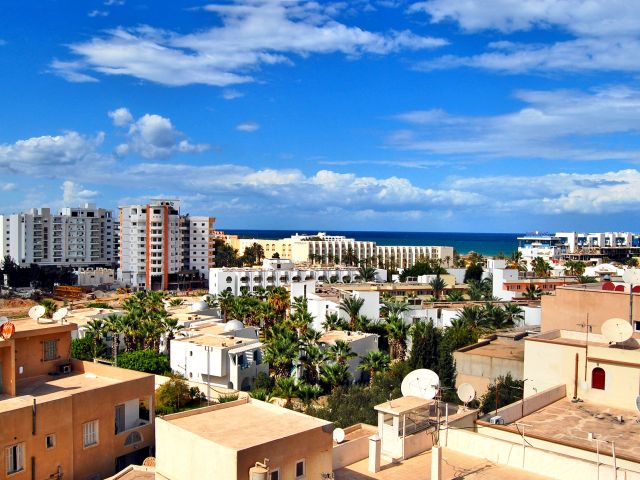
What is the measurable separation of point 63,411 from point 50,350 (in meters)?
5.56

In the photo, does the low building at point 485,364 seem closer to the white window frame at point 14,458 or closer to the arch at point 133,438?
the arch at point 133,438

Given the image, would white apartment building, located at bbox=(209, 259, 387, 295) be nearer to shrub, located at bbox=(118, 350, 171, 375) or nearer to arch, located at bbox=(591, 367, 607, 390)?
shrub, located at bbox=(118, 350, 171, 375)

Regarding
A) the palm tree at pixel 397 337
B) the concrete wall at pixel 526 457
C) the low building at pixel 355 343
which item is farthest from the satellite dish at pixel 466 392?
the palm tree at pixel 397 337

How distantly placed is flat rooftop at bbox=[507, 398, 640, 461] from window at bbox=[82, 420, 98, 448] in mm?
14430

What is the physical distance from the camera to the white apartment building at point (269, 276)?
104m

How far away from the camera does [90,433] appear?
23.0m

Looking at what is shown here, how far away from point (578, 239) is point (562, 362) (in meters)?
184

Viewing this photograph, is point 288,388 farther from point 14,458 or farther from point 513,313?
point 513,313

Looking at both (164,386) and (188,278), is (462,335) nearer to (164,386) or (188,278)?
(164,386)

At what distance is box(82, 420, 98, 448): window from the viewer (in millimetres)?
22734

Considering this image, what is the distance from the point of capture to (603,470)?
14688 mm

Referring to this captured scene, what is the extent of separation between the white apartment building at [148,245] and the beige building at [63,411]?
96617mm

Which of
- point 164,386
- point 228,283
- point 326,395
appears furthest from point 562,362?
point 228,283

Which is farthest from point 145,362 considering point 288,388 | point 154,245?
point 154,245
